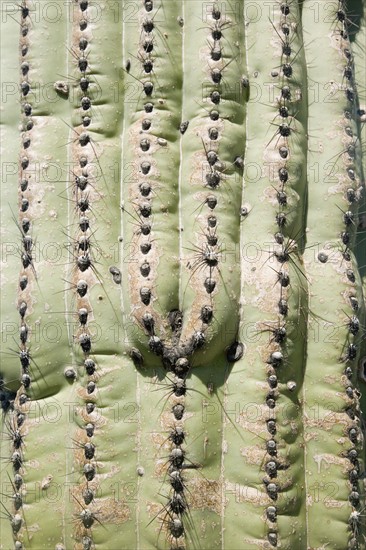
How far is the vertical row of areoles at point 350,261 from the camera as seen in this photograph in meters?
3.96

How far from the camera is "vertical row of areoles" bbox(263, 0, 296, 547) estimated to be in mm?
3795

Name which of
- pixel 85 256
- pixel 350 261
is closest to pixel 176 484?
pixel 85 256

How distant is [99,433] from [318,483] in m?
1.18

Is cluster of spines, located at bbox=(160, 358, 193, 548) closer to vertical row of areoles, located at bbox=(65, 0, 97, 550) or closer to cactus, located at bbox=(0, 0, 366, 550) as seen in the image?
cactus, located at bbox=(0, 0, 366, 550)

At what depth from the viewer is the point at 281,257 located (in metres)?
3.98

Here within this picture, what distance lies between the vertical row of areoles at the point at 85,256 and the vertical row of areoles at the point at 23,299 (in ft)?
0.91

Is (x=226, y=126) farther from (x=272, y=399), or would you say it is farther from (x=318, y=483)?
(x=318, y=483)

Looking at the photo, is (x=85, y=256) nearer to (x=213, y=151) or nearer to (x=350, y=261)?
(x=213, y=151)

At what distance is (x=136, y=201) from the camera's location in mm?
3994

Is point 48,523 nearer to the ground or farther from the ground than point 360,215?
nearer to the ground

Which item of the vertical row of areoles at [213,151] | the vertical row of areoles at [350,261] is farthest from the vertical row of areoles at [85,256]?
the vertical row of areoles at [350,261]

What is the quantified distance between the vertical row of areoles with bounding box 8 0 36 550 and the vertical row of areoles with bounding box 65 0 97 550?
277 mm

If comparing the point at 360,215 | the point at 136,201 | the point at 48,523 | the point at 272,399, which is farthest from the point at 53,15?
the point at 48,523

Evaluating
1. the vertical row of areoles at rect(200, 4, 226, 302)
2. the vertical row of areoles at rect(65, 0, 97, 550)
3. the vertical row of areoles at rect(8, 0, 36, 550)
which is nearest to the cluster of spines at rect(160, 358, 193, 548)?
the vertical row of areoles at rect(65, 0, 97, 550)
